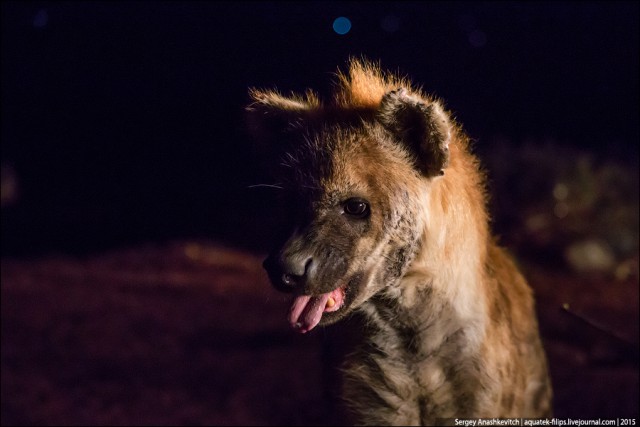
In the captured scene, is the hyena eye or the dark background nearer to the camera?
the hyena eye

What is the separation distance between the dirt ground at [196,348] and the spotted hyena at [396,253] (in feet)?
0.72

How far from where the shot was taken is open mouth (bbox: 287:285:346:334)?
6.57ft

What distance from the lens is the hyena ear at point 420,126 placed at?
1921 mm

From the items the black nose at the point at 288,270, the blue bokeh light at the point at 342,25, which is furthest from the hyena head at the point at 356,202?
the blue bokeh light at the point at 342,25

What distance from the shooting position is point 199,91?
928 centimetres

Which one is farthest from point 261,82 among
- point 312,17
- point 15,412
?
point 15,412

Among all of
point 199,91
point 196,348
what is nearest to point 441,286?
point 196,348

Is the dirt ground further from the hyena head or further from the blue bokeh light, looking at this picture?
the blue bokeh light

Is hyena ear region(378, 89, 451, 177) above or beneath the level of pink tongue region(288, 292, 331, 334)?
above

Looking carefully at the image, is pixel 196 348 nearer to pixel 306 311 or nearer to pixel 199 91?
pixel 306 311

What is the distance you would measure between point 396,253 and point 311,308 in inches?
11.4

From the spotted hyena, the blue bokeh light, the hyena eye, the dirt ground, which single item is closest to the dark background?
Result: the dirt ground

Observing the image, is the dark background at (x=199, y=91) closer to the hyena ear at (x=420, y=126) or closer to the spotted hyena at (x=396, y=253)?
the spotted hyena at (x=396, y=253)

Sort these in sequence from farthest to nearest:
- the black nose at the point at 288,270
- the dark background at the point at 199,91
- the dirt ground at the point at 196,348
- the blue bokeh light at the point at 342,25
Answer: the dark background at the point at 199,91
the blue bokeh light at the point at 342,25
the dirt ground at the point at 196,348
the black nose at the point at 288,270
